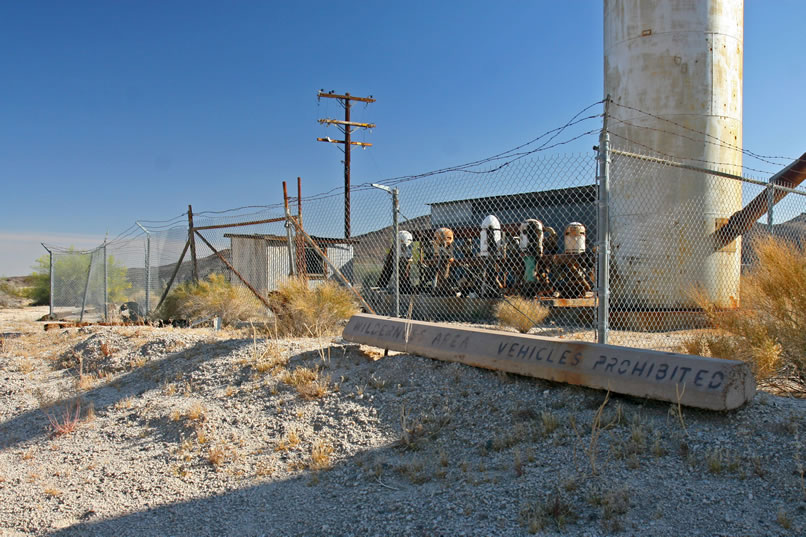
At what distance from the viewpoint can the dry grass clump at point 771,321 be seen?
18.0 feet

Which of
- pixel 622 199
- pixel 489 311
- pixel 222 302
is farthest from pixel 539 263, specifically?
pixel 222 302

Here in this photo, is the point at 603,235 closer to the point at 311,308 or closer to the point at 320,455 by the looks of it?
the point at 320,455

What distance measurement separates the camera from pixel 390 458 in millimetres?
4762

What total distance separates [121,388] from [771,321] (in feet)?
24.7

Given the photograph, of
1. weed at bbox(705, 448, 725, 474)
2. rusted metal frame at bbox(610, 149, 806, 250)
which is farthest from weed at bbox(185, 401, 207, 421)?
rusted metal frame at bbox(610, 149, 806, 250)

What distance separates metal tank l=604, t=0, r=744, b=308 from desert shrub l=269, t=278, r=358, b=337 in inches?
200

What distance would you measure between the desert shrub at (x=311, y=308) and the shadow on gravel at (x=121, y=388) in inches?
45.7

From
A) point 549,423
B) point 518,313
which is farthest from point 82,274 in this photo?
point 549,423

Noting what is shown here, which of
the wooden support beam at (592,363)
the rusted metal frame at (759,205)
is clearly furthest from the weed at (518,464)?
the rusted metal frame at (759,205)

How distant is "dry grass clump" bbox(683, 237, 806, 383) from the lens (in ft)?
18.0

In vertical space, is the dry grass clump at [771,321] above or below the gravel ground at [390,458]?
above

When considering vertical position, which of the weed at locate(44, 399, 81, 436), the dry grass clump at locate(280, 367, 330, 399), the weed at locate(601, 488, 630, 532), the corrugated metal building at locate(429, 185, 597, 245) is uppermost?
the corrugated metal building at locate(429, 185, 597, 245)

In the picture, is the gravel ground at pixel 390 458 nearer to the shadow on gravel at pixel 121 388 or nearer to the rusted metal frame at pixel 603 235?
the shadow on gravel at pixel 121 388

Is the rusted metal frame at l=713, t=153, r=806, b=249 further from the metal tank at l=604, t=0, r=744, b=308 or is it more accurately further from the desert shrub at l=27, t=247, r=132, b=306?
the desert shrub at l=27, t=247, r=132, b=306
